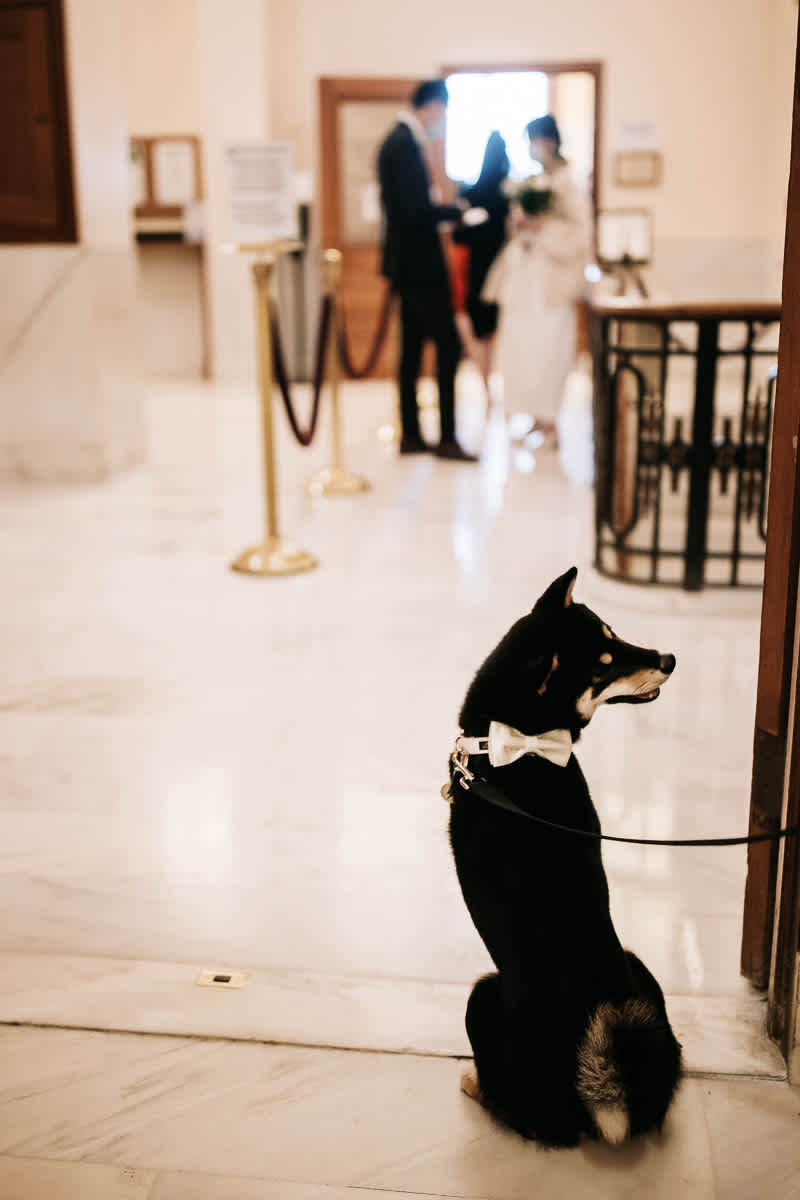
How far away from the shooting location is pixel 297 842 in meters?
2.62

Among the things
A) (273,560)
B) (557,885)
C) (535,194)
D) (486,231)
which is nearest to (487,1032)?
(557,885)

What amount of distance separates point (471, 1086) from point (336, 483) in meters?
4.99

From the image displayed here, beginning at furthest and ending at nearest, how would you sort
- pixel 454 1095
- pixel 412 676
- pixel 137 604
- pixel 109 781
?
pixel 137 604 < pixel 412 676 < pixel 109 781 < pixel 454 1095

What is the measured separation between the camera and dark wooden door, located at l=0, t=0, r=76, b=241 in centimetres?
644

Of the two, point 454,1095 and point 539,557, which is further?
point 539,557

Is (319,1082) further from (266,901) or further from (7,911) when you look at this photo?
(7,911)

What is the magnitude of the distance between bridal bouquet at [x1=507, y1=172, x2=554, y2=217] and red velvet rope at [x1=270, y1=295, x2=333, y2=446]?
5.79ft

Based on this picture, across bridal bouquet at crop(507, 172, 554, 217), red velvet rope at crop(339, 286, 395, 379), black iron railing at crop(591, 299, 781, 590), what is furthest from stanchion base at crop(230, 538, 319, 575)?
bridal bouquet at crop(507, 172, 554, 217)

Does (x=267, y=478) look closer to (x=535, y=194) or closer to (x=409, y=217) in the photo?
(x=409, y=217)

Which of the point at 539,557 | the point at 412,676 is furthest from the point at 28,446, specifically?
the point at 412,676

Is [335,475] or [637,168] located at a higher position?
[637,168]

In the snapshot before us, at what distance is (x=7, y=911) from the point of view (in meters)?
2.35

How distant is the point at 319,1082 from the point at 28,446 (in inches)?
228

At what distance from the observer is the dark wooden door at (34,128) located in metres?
6.44
